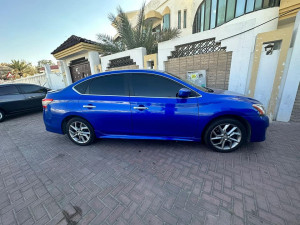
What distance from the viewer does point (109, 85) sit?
2809 mm

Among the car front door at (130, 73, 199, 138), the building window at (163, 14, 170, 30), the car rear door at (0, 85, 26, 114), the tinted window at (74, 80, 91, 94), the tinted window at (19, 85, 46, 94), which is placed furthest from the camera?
the building window at (163, 14, 170, 30)

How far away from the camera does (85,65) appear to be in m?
9.37

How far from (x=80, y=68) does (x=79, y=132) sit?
8527 millimetres

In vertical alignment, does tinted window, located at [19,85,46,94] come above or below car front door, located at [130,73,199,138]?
above

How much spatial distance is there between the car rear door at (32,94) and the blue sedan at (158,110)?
433cm

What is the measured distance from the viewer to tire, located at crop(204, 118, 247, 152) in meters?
2.51

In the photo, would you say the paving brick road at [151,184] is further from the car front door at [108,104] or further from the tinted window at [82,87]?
the tinted window at [82,87]

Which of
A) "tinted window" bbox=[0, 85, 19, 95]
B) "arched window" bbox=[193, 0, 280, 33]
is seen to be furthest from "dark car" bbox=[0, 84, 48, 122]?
"arched window" bbox=[193, 0, 280, 33]

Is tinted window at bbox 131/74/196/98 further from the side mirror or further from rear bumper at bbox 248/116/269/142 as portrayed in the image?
rear bumper at bbox 248/116/269/142

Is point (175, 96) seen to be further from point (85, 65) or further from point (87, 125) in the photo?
point (85, 65)

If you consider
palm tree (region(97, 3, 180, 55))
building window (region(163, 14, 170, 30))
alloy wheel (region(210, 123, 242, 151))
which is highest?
building window (region(163, 14, 170, 30))

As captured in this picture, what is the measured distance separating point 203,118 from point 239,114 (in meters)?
0.64

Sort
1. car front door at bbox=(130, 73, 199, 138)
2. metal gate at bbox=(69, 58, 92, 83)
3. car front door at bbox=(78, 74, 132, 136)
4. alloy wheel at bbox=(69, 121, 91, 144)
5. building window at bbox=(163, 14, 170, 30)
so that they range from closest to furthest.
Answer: car front door at bbox=(130, 73, 199, 138) < car front door at bbox=(78, 74, 132, 136) < alloy wheel at bbox=(69, 121, 91, 144) < metal gate at bbox=(69, 58, 92, 83) < building window at bbox=(163, 14, 170, 30)

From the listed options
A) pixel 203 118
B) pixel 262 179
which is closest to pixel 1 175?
pixel 203 118
